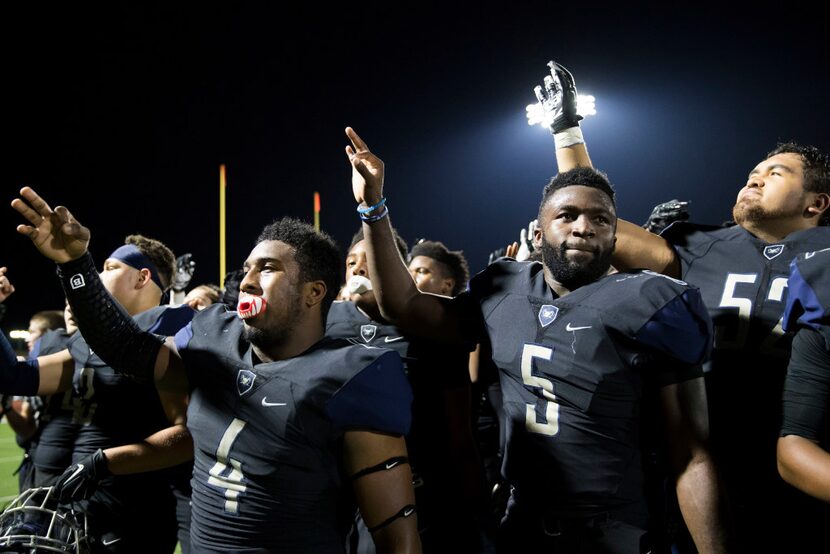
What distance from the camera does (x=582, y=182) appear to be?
84.8 inches

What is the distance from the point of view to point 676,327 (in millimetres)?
1800

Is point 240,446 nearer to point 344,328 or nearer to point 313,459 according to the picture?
point 313,459

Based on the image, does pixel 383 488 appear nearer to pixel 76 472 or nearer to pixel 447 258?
pixel 76 472

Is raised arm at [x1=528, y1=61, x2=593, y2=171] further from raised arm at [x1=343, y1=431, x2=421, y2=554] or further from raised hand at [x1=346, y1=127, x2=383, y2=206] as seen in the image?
raised arm at [x1=343, y1=431, x2=421, y2=554]

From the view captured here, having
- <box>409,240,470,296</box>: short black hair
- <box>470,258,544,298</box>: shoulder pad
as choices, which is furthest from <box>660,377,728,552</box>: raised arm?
<box>409,240,470,296</box>: short black hair

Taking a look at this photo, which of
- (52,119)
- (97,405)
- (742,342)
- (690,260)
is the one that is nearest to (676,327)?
(742,342)

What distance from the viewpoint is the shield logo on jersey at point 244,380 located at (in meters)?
1.94

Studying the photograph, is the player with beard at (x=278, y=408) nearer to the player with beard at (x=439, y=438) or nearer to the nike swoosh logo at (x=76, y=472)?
the nike swoosh logo at (x=76, y=472)

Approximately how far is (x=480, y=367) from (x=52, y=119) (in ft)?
72.7

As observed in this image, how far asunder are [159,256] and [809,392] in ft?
10.2

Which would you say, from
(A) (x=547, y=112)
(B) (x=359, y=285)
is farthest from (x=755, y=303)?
(B) (x=359, y=285)

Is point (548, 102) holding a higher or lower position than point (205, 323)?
higher

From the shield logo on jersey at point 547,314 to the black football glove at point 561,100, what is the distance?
1120 millimetres

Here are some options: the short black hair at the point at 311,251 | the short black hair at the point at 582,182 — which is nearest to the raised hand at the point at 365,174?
the short black hair at the point at 311,251
